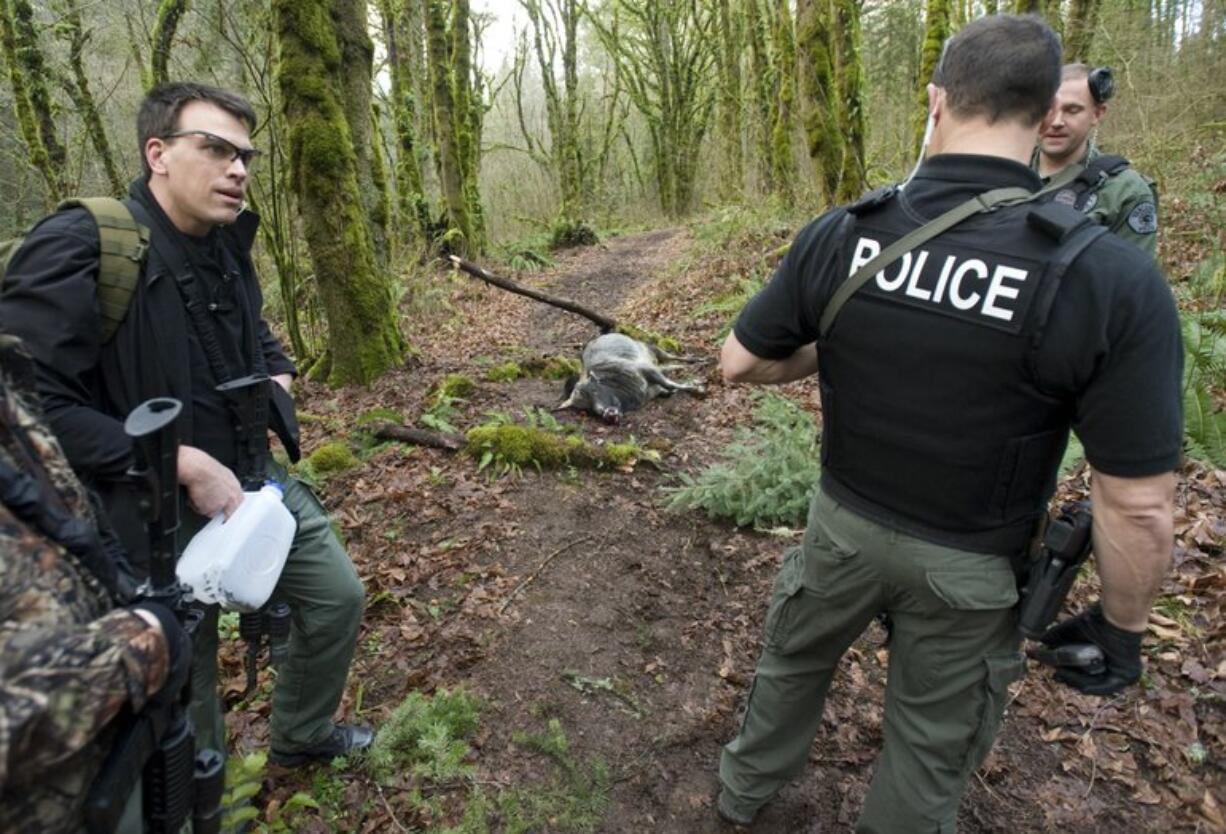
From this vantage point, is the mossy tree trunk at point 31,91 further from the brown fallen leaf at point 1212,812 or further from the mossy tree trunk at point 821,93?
Answer: the brown fallen leaf at point 1212,812

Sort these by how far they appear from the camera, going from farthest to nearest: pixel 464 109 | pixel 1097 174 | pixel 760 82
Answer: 1. pixel 760 82
2. pixel 464 109
3. pixel 1097 174

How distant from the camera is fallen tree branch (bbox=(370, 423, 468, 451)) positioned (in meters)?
6.06

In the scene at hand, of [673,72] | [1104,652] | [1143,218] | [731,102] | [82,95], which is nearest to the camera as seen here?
[1104,652]

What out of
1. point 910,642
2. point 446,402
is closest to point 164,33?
point 446,402

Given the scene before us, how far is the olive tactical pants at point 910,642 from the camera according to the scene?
6.57ft

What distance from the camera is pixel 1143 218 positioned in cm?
342

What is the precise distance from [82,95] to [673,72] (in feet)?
64.7

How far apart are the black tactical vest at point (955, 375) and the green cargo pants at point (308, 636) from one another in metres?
2.07

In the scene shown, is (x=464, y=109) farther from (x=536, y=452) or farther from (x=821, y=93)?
(x=536, y=452)

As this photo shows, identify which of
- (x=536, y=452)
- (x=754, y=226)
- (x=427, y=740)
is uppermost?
(x=754, y=226)

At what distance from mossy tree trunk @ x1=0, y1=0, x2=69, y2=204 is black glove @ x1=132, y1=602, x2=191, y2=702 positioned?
35.6ft

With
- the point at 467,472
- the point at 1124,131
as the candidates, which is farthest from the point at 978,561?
the point at 1124,131

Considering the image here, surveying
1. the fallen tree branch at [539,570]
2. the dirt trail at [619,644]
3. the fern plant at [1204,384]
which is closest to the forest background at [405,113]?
the fern plant at [1204,384]

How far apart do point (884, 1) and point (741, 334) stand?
2512cm
